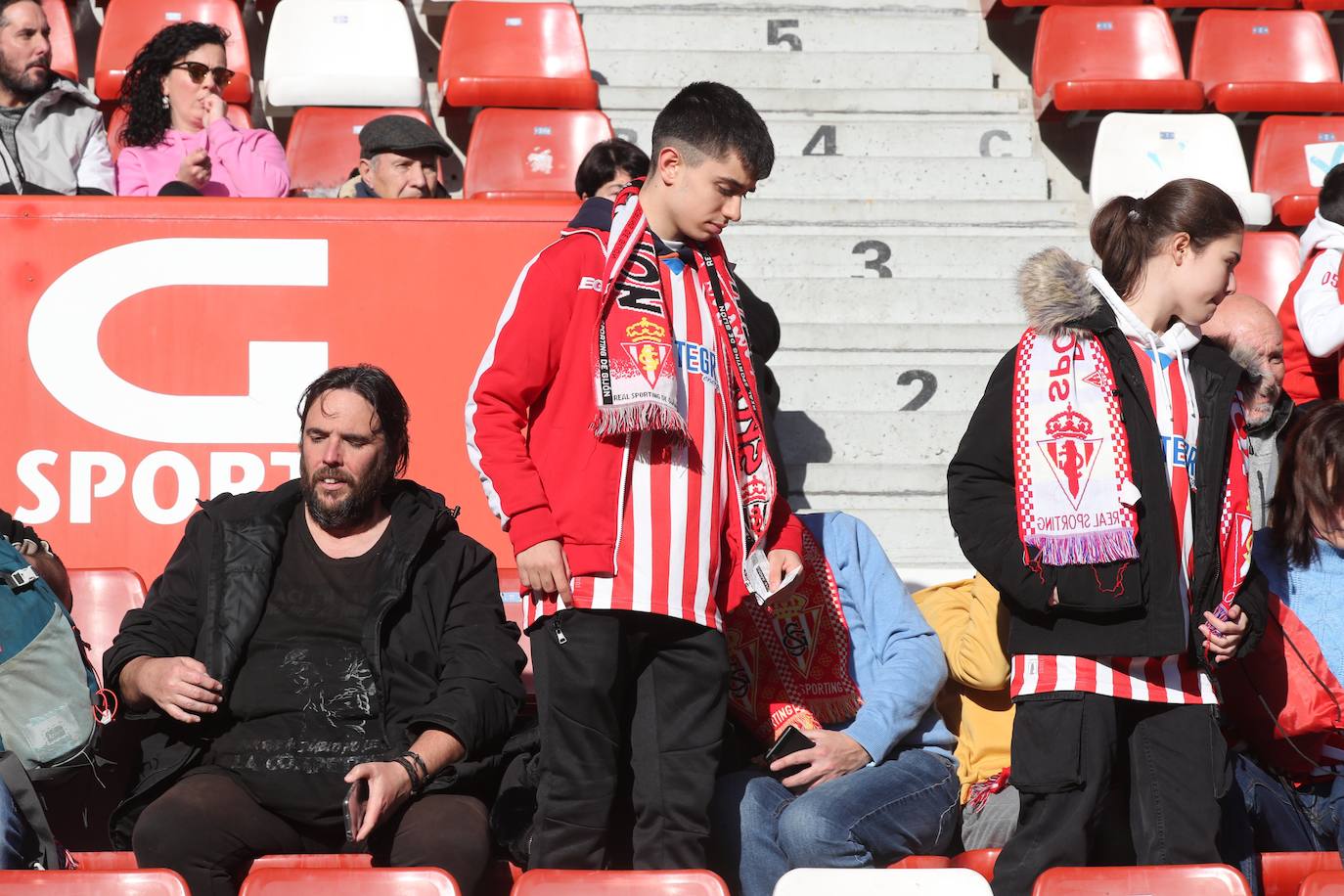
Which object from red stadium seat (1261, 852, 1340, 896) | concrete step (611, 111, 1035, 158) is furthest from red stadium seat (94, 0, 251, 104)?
red stadium seat (1261, 852, 1340, 896)

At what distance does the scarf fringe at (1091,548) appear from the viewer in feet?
8.89

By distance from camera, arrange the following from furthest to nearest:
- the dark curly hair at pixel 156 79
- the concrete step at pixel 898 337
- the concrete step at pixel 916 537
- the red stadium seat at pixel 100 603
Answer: the concrete step at pixel 898 337, the dark curly hair at pixel 156 79, the concrete step at pixel 916 537, the red stadium seat at pixel 100 603

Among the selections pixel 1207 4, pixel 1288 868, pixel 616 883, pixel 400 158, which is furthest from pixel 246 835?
pixel 1207 4

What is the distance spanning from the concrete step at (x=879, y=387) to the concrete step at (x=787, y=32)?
1.98m

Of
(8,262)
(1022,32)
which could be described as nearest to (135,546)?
(8,262)

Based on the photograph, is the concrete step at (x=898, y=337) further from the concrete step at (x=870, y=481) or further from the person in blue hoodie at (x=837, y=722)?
the person in blue hoodie at (x=837, y=722)

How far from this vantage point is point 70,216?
158 inches

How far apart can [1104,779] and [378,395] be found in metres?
1.57

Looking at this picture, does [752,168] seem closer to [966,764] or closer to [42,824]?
[966,764]

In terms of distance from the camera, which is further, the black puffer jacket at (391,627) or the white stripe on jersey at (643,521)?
the black puffer jacket at (391,627)

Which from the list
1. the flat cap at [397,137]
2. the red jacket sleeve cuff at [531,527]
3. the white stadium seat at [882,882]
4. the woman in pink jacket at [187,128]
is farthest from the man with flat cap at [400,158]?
the white stadium seat at [882,882]

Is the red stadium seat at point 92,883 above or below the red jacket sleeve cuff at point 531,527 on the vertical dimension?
below

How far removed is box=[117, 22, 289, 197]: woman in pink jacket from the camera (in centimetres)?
491

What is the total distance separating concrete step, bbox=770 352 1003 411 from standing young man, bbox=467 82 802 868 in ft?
6.71
